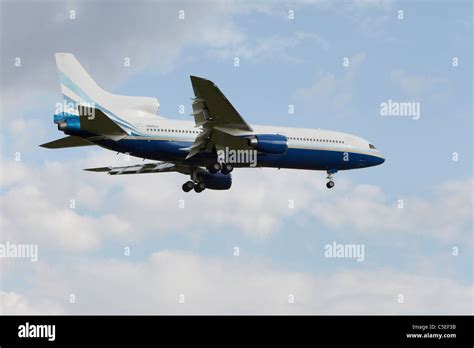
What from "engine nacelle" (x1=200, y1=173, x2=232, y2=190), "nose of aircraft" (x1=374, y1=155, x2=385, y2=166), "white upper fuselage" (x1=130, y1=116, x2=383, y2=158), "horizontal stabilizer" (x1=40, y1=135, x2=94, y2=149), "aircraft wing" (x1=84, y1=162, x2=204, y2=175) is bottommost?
"engine nacelle" (x1=200, y1=173, x2=232, y2=190)

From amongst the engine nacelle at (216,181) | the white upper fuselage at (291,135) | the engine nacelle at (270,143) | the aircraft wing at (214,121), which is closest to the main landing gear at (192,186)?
the engine nacelle at (216,181)

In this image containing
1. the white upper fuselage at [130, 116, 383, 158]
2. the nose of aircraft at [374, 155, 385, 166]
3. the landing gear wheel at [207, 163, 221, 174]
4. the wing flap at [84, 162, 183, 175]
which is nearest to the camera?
the white upper fuselage at [130, 116, 383, 158]

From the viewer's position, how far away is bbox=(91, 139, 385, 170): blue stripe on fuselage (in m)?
53.8

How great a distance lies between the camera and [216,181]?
63312mm

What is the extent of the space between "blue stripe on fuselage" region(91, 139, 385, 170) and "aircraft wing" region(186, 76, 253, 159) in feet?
3.75

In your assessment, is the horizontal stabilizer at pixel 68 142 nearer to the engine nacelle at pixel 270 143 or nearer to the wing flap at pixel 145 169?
the wing flap at pixel 145 169

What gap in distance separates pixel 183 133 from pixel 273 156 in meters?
6.78

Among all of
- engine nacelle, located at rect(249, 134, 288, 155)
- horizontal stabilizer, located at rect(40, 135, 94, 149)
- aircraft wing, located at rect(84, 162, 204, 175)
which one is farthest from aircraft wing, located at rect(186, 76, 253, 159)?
horizontal stabilizer, located at rect(40, 135, 94, 149)

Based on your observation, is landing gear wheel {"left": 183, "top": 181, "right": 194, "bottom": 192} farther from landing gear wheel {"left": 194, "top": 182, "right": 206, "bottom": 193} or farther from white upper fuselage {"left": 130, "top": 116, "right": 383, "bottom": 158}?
white upper fuselage {"left": 130, "top": 116, "right": 383, "bottom": 158}

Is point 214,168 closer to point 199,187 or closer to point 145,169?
point 199,187

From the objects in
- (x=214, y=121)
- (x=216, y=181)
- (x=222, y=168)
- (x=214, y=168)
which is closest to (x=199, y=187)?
(x=216, y=181)

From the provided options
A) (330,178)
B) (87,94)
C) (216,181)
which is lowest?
(330,178)

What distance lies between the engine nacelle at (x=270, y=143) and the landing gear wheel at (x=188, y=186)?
29.1 feet
